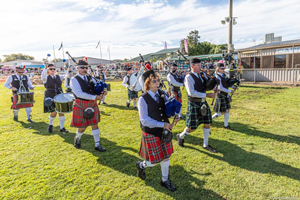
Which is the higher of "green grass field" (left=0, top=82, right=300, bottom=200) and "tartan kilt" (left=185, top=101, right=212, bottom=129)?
"tartan kilt" (left=185, top=101, right=212, bottom=129)

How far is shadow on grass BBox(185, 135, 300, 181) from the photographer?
3.35 m

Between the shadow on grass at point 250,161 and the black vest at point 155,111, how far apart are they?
6.09 ft

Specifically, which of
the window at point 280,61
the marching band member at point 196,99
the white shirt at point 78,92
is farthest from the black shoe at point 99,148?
the window at point 280,61

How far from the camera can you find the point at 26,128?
6273 millimetres

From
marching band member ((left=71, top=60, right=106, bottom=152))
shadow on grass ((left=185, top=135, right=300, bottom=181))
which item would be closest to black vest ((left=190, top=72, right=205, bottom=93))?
shadow on grass ((left=185, top=135, right=300, bottom=181))

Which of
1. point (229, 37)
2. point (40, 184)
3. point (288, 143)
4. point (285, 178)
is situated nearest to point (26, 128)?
point (40, 184)

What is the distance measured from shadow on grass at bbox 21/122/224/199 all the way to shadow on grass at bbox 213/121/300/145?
2.57m

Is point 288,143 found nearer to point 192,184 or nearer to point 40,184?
point 192,184

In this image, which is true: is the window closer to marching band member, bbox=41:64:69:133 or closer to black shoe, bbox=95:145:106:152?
black shoe, bbox=95:145:106:152

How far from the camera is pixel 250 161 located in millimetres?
3742

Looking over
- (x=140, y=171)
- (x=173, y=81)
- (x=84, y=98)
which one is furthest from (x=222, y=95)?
(x=84, y=98)

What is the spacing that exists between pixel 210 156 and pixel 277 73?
14253 mm

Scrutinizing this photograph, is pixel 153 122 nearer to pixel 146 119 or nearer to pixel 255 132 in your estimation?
pixel 146 119

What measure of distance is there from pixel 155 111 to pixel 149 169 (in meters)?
1.44
